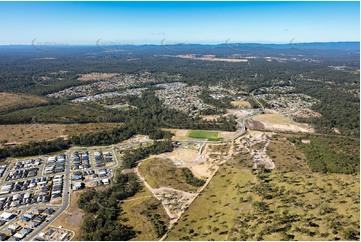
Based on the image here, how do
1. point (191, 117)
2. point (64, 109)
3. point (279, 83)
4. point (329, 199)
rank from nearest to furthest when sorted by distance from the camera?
point (329, 199) < point (191, 117) < point (64, 109) < point (279, 83)

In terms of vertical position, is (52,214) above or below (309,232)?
below

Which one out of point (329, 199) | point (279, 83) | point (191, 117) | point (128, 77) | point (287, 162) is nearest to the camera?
point (329, 199)

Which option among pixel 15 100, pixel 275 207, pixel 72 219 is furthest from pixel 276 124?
pixel 15 100

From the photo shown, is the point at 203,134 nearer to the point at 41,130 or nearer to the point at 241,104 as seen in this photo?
the point at 241,104

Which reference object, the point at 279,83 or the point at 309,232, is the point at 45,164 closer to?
the point at 309,232

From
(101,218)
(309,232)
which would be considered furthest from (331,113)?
(101,218)

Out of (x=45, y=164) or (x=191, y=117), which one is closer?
(x=45, y=164)
